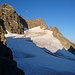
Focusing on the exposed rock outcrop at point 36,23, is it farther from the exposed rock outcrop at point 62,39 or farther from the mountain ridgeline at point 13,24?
the exposed rock outcrop at point 62,39

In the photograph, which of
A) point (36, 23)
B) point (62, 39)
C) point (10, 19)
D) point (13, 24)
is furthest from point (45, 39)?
point (36, 23)

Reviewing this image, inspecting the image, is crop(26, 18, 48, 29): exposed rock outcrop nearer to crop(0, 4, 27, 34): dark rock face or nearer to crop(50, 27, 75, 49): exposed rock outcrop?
crop(50, 27, 75, 49): exposed rock outcrop

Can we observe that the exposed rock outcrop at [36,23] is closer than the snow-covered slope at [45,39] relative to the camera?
No

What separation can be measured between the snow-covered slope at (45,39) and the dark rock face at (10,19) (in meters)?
5.79

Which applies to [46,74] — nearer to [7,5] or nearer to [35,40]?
[35,40]

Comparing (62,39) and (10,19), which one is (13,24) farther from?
(62,39)

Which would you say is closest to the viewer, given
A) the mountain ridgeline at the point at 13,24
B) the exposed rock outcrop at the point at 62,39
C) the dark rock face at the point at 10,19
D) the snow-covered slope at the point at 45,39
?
the snow-covered slope at the point at 45,39

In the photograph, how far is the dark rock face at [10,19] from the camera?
93.4 meters

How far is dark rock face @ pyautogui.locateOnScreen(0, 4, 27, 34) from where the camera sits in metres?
93.4

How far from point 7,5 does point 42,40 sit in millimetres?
26563

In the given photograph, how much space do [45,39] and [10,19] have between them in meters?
17.6

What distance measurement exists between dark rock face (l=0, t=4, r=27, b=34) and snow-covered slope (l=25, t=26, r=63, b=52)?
5.79m

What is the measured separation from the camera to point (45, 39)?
89625 mm

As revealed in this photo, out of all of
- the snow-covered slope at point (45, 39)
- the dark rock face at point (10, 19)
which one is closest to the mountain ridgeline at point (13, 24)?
the dark rock face at point (10, 19)
